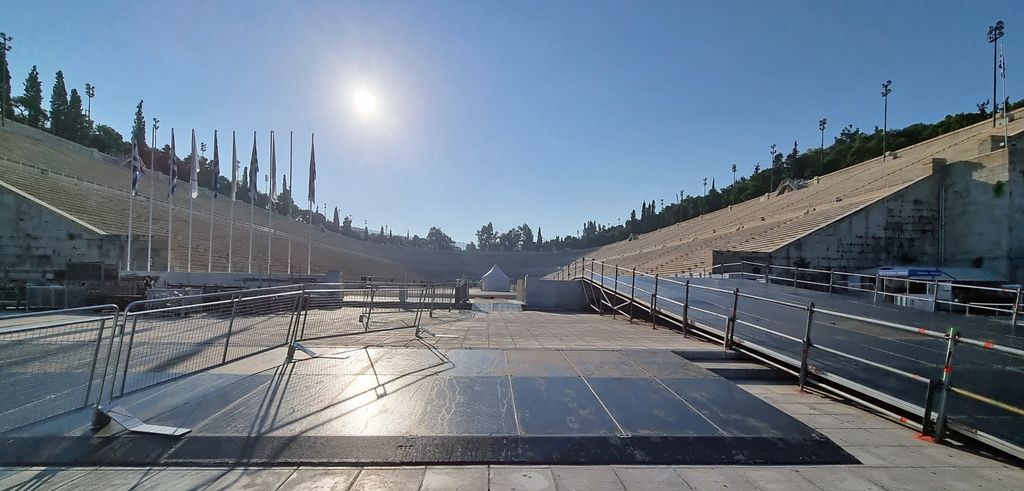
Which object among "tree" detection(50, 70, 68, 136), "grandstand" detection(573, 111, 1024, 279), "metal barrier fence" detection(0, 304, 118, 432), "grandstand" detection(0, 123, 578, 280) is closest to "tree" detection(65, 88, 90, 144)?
"tree" detection(50, 70, 68, 136)

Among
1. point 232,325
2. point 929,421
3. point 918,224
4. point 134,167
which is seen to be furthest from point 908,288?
point 134,167

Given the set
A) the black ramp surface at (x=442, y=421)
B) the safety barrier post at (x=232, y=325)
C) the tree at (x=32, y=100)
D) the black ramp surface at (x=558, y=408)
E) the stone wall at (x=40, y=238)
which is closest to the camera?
the black ramp surface at (x=442, y=421)

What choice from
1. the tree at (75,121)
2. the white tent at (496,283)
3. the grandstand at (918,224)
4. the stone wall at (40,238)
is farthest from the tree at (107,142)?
the grandstand at (918,224)

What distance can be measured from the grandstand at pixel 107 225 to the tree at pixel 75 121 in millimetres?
26706

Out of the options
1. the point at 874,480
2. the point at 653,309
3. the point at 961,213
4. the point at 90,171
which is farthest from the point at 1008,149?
the point at 90,171

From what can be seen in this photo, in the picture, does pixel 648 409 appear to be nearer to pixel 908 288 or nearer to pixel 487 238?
pixel 908 288

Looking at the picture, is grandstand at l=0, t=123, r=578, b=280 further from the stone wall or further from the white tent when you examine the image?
the white tent

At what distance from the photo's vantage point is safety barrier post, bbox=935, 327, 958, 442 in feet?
14.0

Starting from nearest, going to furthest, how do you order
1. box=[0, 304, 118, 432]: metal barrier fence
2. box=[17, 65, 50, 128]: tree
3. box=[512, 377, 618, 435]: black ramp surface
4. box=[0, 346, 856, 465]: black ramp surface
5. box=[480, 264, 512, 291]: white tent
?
box=[0, 346, 856, 465]: black ramp surface → box=[0, 304, 118, 432]: metal barrier fence → box=[512, 377, 618, 435]: black ramp surface → box=[480, 264, 512, 291]: white tent → box=[17, 65, 50, 128]: tree

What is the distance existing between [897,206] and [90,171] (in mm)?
82262

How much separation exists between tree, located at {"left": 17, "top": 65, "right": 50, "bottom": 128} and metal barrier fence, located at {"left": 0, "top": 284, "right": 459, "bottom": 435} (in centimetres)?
11336

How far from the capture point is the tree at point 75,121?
8519 cm

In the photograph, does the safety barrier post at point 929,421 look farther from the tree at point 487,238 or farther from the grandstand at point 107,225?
the tree at point 487,238

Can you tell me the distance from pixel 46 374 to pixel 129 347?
0.68m
